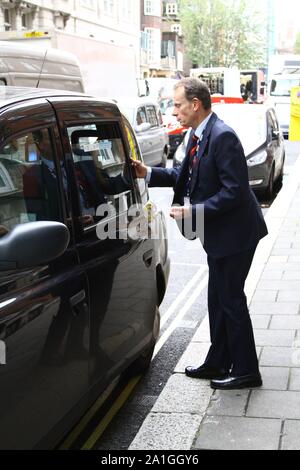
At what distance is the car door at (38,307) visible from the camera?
8.65 ft

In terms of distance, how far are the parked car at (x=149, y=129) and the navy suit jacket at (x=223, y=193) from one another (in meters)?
11.0

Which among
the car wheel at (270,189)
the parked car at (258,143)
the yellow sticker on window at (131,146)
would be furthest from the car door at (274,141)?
the yellow sticker on window at (131,146)

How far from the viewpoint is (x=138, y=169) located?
4.22 metres

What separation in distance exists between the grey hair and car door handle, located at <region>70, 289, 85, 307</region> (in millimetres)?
1329

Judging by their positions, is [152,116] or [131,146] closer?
[131,146]

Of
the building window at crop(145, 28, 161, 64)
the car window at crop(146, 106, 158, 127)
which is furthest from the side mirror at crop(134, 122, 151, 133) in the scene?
the building window at crop(145, 28, 161, 64)

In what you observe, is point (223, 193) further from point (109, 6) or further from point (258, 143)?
point (109, 6)

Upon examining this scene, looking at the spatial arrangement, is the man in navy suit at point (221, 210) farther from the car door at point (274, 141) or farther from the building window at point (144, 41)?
the building window at point (144, 41)

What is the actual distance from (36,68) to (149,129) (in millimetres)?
6649

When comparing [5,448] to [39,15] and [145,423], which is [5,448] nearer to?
[145,423]

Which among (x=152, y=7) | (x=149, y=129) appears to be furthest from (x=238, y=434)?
(x=152, y=7)

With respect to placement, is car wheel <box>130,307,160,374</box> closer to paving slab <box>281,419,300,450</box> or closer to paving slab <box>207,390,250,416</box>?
paving slab <box>207,390,250,416</box>
